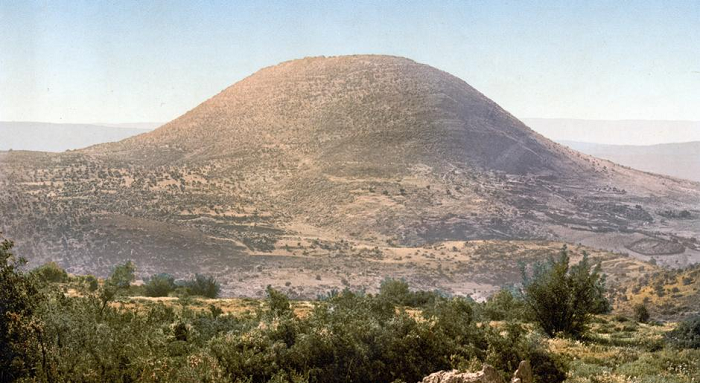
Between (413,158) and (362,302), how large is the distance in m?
81.0

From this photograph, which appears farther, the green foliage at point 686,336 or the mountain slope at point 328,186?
the mountain slope at point 328,186

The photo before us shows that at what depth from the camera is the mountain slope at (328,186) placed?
62.7 meters

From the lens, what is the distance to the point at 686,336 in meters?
19.5

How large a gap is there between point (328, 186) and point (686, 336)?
67394 millimetres

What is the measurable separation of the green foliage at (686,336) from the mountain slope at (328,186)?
139 ft

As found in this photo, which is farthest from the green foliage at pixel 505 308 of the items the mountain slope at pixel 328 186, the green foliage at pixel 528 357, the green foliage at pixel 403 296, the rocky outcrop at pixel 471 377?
the mountain slope at pixel 328 186

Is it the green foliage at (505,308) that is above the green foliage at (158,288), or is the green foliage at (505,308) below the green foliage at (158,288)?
above

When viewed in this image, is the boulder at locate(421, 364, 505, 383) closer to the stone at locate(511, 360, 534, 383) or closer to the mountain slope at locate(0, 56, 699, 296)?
the stone at locate(511, 360, 534, 383)

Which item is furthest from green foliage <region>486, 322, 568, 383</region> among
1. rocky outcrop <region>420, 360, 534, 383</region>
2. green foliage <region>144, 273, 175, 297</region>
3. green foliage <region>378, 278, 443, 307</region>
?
green foliage <region>144, 273, 175, 297</region>

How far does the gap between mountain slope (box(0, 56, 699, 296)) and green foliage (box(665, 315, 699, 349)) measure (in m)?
42.3

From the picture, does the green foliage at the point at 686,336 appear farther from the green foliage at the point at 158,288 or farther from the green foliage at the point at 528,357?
the green foliage at the point at 158,288

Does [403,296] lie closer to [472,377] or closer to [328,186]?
[472,377]

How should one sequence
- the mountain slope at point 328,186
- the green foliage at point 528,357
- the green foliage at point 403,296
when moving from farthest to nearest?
the mountain slope at point 328,186, the green foliage at point 403,296, the green foliage at point 528,357

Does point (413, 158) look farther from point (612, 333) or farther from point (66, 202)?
point (612, 333)
